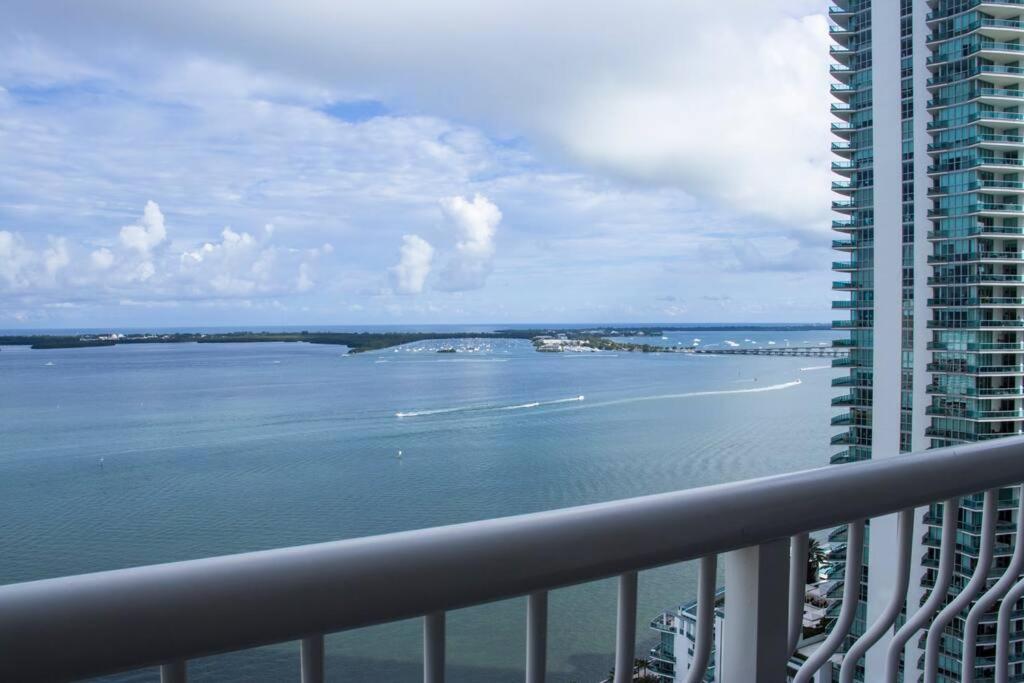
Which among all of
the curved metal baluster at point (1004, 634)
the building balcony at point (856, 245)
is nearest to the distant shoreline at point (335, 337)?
the building balcony at point (856, 245)

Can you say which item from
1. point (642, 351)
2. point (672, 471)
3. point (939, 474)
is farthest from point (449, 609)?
point (642, 351)

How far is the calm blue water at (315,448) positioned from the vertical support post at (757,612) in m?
0.93

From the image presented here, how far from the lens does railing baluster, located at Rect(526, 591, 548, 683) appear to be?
2.25ft

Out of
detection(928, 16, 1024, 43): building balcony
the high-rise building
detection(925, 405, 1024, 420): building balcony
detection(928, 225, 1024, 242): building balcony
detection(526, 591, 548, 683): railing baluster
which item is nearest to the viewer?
detection(526, 591, 548, 683): railing baluster

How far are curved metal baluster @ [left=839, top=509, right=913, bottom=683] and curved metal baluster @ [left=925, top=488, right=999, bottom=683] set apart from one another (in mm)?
177

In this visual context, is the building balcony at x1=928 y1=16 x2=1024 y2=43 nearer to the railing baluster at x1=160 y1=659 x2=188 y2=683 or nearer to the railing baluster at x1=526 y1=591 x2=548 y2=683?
the railing baluster at x1=526 y1=591 x2=548 y2=683

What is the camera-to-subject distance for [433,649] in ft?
2.11

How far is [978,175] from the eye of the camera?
679 centimetres

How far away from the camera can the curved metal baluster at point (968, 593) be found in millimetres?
1079

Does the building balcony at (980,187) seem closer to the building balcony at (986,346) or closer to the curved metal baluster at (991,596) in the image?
the building balcony at (986,346)

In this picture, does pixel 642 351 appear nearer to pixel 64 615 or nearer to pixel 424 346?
pixel 424 346

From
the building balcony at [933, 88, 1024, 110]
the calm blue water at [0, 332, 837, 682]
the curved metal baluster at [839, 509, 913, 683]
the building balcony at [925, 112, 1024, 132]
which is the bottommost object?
the calm blue water at [0, 332, 837, 682]

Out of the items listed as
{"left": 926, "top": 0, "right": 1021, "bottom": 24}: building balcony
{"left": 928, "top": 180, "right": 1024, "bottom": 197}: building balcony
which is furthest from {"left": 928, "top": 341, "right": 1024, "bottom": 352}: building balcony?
{"left": 926, "top": 0, "right": 1021, "bottom": 24}: building balcony

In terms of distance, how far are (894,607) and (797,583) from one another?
20cm
